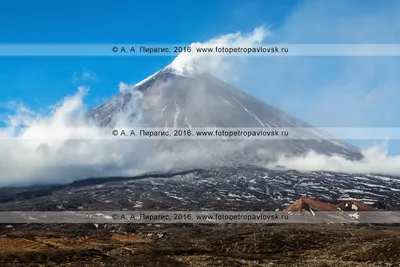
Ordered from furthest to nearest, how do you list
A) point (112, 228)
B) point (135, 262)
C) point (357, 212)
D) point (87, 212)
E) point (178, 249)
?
point (87, 212) → point (357, 212) → point (112, 228) → point (178, 249) → point (135, 262)

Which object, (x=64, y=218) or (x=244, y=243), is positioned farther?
(x=64, y=218)

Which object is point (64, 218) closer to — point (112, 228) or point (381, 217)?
point (112, 228)

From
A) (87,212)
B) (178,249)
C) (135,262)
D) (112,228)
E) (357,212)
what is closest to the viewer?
(135,262)

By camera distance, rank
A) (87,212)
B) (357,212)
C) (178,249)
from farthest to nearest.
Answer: (87,212) < (357,212) < (178,249)

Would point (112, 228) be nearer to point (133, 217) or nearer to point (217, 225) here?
point (133, 217)

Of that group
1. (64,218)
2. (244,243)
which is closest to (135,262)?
(244,243)

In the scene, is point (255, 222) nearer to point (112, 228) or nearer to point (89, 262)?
point (112, 228)

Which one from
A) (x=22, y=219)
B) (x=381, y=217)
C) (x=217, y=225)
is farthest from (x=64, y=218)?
(x=381, y=217)
